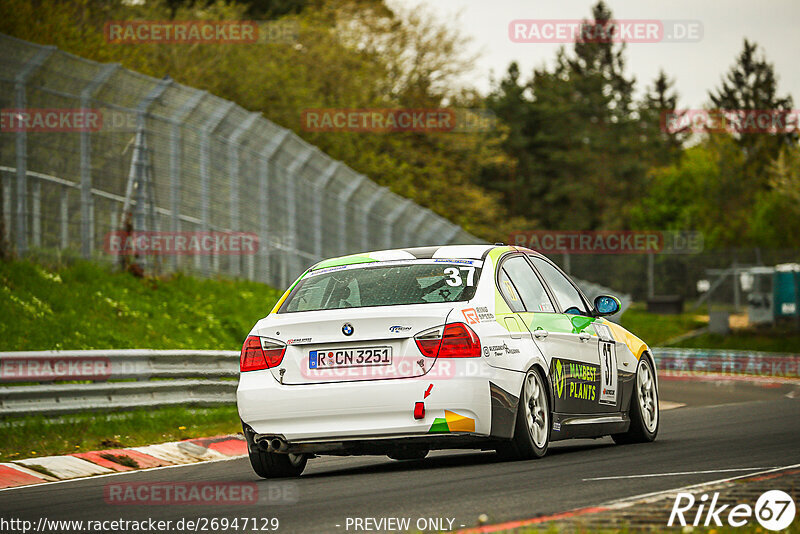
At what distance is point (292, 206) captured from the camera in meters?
24.3

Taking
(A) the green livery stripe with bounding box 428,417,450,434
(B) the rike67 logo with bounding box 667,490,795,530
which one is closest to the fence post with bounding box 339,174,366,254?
(A) the green livery stripe with bounding box 428,417,450,434

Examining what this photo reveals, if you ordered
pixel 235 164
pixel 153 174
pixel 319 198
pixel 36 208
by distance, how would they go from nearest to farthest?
pixel 36 208 → pixel 153 174 → pixel 235 164 → pixel 319 198

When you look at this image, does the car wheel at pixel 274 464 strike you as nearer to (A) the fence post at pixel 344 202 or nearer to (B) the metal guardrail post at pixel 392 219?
(A) the fence post at pixel 344 202

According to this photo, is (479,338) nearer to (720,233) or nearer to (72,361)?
(72,361)

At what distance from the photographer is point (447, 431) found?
28.9ft

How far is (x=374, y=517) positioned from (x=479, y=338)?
2.14m

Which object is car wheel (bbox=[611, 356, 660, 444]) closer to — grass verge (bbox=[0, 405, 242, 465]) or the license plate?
the license plate

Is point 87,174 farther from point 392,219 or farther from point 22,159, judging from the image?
point 392,219

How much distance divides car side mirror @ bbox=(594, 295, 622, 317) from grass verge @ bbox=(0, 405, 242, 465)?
14.7 feet

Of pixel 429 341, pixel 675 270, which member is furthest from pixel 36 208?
pixel 675 270

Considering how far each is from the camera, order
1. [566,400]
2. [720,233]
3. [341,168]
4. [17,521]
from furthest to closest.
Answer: [720,233] < [341,168] < [566,400] < [17,521]

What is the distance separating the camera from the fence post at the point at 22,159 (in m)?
17.8

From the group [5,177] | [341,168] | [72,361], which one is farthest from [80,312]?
[341,168]

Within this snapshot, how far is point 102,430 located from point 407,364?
16.1 feet
